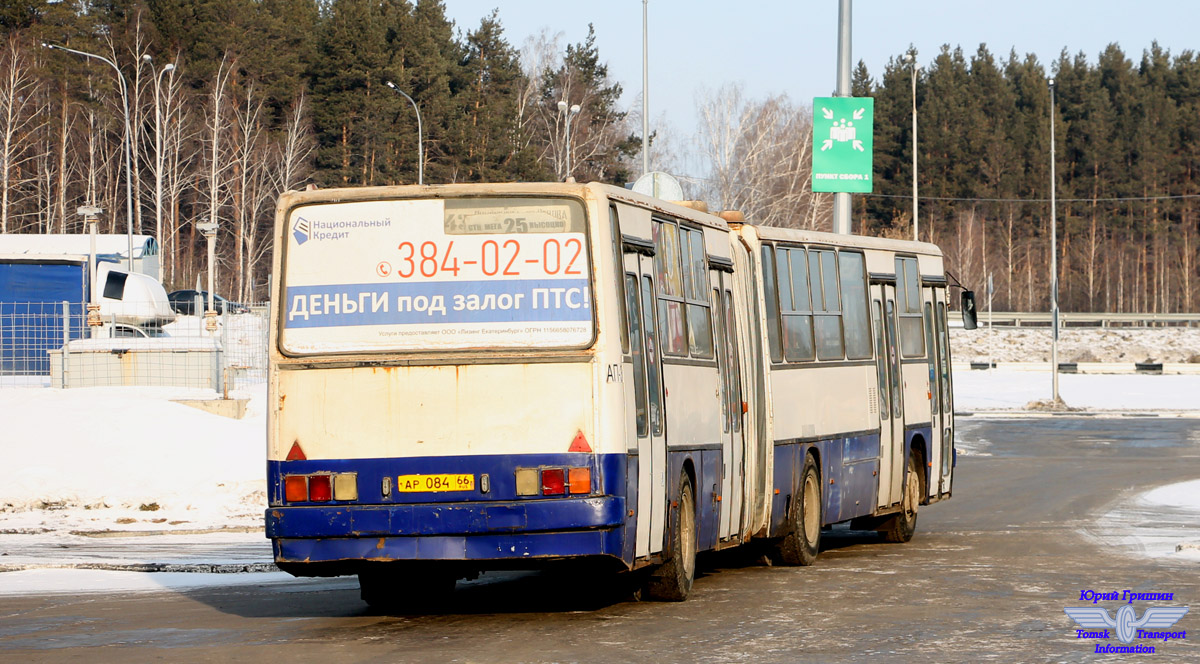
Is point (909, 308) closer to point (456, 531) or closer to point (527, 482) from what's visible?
point (527, 482)

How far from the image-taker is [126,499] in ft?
64.5

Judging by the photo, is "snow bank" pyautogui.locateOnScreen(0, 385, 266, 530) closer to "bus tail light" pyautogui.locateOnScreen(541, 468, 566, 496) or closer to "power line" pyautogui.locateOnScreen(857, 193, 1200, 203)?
"bus tail light" pyautogui.locateOnScreen(541, 468, 566, 496)

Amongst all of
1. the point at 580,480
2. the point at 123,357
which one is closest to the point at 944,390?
the point at 580,480

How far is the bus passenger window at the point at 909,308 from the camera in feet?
58.1

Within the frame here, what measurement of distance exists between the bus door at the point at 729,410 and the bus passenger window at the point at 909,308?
4.63 m

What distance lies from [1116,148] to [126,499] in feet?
357

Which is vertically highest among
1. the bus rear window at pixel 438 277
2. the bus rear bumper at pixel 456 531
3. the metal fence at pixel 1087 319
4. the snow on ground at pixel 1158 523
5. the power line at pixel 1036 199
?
the power line at pixel 1036 199

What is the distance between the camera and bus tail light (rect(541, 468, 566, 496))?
1024 cm

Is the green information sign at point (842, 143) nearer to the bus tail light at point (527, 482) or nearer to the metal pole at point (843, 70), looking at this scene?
the metal pole at point (843, 70)

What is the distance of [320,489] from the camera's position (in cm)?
1048

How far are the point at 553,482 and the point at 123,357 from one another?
19.4m

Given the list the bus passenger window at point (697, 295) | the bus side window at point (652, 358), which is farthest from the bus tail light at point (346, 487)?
the bus passenger window at point (697, 295)

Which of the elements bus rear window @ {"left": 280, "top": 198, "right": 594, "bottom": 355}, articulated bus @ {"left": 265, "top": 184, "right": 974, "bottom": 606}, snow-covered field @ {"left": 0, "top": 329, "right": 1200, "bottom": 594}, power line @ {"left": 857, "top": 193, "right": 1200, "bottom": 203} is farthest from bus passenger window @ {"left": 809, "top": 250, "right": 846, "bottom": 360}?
power line @ {"left": 857, "top": 193, "right": 1200, "bottom": 203}

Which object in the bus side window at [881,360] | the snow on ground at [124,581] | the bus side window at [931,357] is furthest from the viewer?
the bus side window at [931,357]
